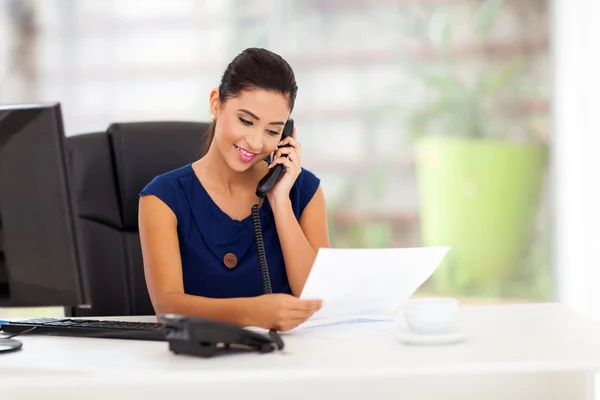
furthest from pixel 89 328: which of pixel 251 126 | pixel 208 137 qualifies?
pixel 208 137

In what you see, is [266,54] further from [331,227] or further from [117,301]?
[331,227]

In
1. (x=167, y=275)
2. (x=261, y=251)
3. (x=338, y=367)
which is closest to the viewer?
(x=338, y=367)

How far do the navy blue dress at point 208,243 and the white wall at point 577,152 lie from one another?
2.16 meters

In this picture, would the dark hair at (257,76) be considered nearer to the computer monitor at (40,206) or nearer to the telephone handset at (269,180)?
the telephone handset at (269,180)

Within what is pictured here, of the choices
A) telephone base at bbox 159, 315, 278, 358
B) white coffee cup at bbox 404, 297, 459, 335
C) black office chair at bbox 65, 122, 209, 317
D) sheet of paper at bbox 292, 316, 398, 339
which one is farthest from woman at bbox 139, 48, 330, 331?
white coffee cup at bbox 404, 297, 459, 335

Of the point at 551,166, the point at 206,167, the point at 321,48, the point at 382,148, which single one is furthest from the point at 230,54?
the point at 206,167

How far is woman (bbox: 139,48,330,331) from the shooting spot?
1.77 metres

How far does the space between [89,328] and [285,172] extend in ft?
2.07

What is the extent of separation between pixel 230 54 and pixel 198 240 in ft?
7.27

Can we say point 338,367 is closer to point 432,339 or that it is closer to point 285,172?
point 432,339

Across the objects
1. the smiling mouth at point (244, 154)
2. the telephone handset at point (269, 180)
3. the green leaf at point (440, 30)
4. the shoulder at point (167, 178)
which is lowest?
the telephone handset at point (269, 180)

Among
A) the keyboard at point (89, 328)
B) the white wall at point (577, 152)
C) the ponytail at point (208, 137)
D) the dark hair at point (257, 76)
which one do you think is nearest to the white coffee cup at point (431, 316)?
the keyboard at point (89, 328)

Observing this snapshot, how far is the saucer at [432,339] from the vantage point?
4.35ft

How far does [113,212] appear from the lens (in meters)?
2.03
